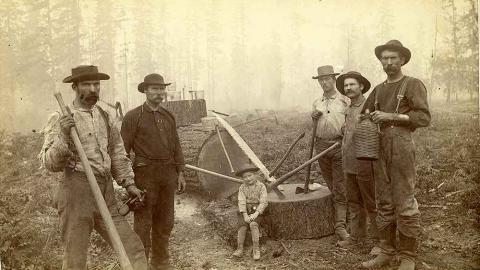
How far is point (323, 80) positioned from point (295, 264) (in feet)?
9.48

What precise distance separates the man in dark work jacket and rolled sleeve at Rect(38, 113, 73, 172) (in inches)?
42.8

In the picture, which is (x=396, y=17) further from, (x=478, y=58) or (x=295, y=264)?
(x=295, y=264)

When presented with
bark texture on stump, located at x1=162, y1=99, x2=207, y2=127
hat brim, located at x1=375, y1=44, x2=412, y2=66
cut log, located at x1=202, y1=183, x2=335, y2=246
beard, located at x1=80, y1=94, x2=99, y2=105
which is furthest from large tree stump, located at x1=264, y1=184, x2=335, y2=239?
bark texture on stump, located at x1=162, y1=99, x2=207, y2=127

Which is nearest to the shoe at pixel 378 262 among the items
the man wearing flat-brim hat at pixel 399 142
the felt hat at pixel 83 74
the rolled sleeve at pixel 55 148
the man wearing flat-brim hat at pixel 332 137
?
the man wearing flat-brim hat at pixel 399 142

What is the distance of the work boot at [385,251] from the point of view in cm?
461

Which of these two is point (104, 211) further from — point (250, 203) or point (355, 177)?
point (355, 177)

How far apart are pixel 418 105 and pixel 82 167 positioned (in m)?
3.53

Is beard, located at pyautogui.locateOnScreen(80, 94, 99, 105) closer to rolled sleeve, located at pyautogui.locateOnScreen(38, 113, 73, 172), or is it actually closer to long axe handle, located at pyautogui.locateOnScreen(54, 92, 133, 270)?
rolled sleeve, located at pyautogui.locateOnScreen(38, 113, 73, 172)

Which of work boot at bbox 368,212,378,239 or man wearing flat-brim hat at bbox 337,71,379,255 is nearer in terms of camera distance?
man wearing flat-brim hat at bbox 337,71,379,255

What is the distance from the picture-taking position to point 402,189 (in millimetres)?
4293

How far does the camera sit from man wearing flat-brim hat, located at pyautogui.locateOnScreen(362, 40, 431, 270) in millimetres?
4238

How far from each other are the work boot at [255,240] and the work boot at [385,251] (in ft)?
4.51

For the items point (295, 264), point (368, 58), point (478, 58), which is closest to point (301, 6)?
point (478, 58)

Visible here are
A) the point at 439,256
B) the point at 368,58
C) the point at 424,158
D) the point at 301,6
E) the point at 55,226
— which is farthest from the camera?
the point at 368,58
